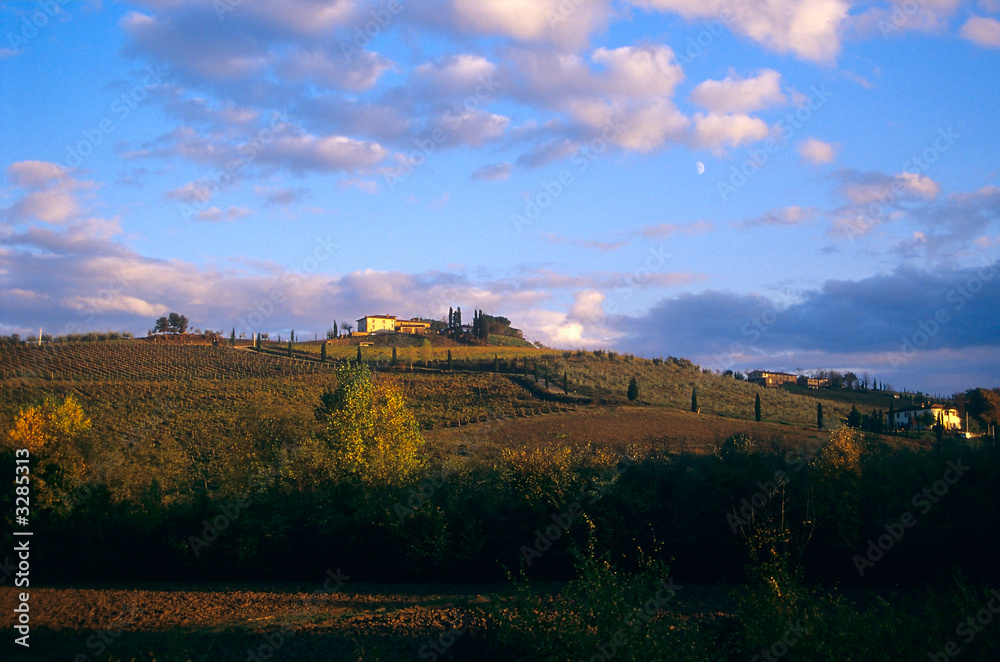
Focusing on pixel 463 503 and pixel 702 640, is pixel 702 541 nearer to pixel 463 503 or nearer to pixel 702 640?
pixel 463 503

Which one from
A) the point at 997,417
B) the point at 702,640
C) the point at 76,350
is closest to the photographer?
the point at 702,640

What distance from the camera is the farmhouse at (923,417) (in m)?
54.6

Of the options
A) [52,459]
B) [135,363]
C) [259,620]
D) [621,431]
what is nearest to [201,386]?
[135,363]

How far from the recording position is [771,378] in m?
106

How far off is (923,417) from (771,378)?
169 ft

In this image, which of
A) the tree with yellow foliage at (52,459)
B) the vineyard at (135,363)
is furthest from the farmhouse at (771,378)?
the tree with yellow foliage at (52,459)

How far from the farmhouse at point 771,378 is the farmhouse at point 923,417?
36.8 metres

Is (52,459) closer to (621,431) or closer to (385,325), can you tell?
(621,431)

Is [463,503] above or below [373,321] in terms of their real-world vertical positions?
below

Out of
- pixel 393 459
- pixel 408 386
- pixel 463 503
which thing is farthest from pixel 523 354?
pixel 463 503

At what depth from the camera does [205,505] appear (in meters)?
17.7

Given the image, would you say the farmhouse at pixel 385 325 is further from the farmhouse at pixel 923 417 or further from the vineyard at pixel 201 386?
the farmhouse at pixel 923 417

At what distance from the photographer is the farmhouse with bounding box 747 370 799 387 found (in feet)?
337

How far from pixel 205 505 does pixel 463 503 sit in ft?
23.4
